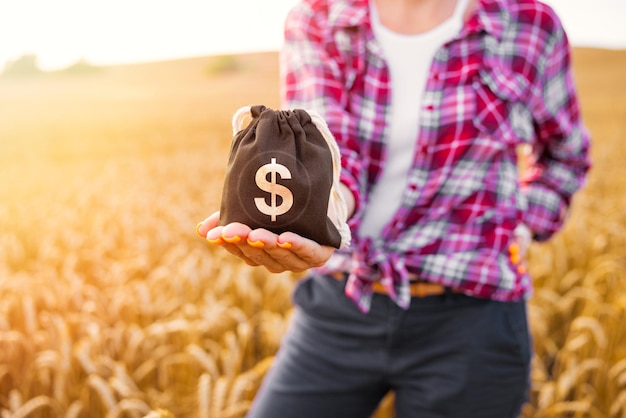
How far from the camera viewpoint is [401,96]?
4.48 feet

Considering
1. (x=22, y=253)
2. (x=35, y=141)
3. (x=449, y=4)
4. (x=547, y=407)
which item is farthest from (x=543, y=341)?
(x=35, y=141)

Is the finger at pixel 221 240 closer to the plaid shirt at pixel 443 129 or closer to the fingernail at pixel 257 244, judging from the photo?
the fingernail at pixel 257 244

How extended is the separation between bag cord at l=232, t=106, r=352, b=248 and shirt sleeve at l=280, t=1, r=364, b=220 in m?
0.18

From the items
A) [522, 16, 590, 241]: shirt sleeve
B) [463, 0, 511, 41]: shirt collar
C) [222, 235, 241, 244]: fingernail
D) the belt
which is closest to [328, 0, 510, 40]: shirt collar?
[463, 0, 511, 41]: shirt collar

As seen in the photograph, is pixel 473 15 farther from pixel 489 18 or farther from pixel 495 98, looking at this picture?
pixel 495 98

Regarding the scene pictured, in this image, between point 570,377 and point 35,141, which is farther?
point 35,141

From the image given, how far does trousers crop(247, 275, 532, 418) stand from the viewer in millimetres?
1337

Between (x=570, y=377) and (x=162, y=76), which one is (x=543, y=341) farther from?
(x=162, y=76)

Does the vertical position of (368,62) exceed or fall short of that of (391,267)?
it exceeds it

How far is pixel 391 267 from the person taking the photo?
4.33 feet

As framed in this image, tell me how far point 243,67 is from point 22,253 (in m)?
33.4

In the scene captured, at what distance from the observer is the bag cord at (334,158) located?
3.20 feet

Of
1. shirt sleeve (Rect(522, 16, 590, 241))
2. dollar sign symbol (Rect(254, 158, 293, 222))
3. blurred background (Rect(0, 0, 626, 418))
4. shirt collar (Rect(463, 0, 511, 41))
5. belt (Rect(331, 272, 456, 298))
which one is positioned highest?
shirt collar (Rect(463, 0, 511, 41))

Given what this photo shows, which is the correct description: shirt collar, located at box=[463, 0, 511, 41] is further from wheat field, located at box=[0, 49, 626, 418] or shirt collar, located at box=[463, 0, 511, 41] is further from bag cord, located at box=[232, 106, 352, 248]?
wheat field, located at box=[0, 49, 626, 418]
